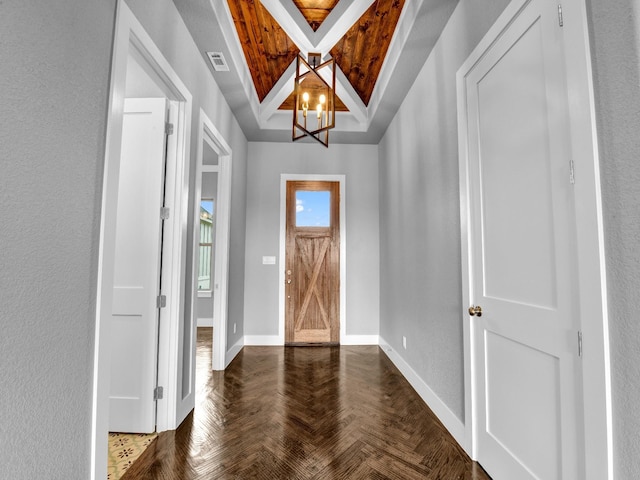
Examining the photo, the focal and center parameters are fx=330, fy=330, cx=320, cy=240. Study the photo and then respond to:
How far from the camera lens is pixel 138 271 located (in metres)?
2.30

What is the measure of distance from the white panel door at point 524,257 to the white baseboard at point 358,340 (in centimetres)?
277

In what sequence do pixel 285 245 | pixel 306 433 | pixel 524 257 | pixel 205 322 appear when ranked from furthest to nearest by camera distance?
pixel 205 322
pixel 285 245
pixel 306 433
pixel 524 257

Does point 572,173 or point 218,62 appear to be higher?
point 218,62

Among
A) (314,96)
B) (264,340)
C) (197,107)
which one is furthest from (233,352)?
(314,96)

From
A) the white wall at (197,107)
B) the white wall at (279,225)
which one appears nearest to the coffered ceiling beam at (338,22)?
the white wall at (197,107)

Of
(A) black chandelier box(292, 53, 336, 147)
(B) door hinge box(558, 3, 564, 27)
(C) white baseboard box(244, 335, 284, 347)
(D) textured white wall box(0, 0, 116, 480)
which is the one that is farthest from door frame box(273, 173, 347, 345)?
(B) door hinge box(558, 3, 564, 27)

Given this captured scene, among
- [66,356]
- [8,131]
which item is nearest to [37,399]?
[66,356]

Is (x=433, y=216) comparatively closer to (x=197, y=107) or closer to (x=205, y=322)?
(x=197, y=107)

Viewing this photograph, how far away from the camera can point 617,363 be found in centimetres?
106

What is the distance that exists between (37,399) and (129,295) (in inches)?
47.7

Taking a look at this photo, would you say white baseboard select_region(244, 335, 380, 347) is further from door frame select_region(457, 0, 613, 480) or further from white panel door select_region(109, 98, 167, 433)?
door frame select_region(457, 0, 613, 480)

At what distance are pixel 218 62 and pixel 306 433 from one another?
301cm

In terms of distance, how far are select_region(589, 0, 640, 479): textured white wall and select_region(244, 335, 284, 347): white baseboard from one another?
392cm

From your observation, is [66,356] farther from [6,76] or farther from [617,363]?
[617,363]
